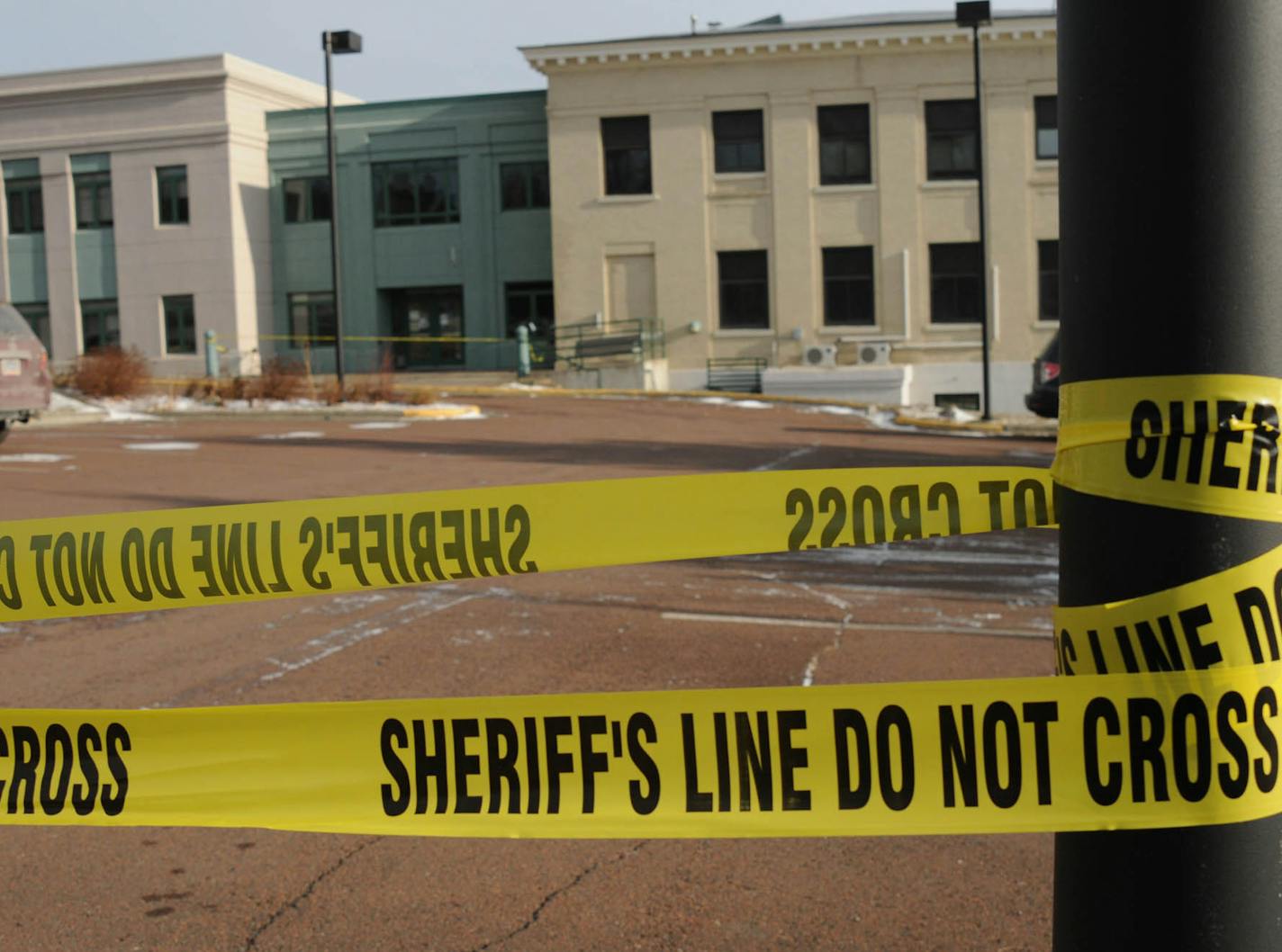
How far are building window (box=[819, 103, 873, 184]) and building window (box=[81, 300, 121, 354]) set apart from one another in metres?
22.1

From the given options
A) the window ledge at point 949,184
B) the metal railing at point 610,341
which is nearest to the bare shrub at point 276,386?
the metal railing at point 610,341

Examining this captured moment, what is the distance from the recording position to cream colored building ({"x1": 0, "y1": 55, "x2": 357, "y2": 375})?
1654 inches

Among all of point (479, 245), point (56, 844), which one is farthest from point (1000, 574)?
point (479, 245)

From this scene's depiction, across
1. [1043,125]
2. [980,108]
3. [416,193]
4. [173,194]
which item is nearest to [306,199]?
[416,193]

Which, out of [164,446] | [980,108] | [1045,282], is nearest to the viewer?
[164,446]

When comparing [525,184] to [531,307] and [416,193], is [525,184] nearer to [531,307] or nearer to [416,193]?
[416,193]

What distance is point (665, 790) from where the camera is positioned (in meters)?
2.28

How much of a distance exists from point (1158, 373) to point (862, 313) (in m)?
37.4

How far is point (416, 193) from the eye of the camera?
1665 inches

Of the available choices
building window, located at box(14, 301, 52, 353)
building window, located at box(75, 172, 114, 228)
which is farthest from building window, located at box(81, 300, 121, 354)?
building window, located at box(75, 172, 114, 228)

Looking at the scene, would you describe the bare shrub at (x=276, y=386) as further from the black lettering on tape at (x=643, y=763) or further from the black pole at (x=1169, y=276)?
the black pole at (x=1169, y=276)

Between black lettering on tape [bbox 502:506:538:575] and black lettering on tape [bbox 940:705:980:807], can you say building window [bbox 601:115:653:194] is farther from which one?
black lettering on tape [bbox 940:705:980:807]

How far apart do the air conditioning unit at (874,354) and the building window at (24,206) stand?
25.6 m

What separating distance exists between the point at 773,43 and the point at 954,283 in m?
7.95
